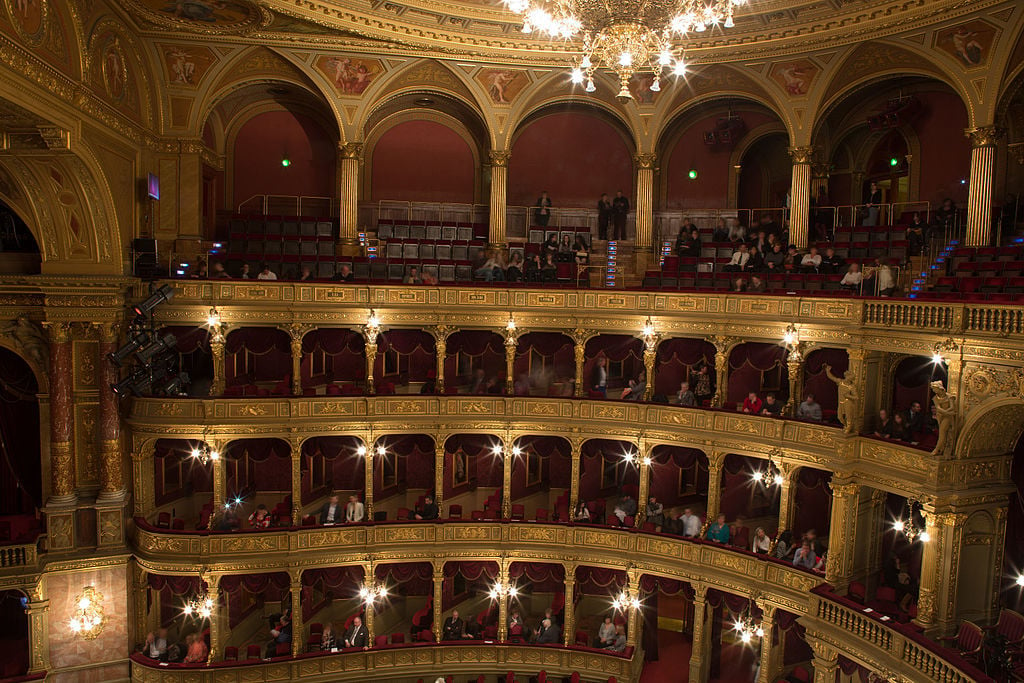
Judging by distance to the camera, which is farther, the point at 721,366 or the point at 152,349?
the point at 721,366

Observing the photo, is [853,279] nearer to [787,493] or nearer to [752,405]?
[752,405]

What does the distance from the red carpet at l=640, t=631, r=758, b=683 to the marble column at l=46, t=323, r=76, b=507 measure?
14.3m

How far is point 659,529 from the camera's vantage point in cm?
1841

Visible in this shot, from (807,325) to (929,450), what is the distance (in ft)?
12.3

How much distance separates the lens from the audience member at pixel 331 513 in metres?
18.6

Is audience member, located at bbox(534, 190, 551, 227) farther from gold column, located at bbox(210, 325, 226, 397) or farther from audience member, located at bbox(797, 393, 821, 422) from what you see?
gold column, located at bbox(210, 325, 226, 397)

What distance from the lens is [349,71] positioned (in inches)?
814

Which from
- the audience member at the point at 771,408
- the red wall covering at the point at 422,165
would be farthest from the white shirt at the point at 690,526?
the red wall covering at the point at 422,165

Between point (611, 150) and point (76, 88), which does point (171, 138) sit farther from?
point (611, 150)

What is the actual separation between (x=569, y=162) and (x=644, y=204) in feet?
10.9

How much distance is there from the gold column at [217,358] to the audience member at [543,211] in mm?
9942

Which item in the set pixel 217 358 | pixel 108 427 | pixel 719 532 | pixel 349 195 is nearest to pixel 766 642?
pixel 719 532

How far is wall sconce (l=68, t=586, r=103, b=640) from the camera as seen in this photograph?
16.5m

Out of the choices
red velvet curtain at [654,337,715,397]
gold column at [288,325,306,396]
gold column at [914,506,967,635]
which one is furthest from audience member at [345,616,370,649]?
gold column at [914,506,967,635]
